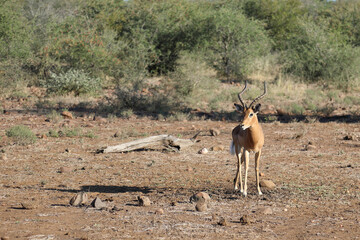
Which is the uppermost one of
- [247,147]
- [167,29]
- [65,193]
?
[167,29]

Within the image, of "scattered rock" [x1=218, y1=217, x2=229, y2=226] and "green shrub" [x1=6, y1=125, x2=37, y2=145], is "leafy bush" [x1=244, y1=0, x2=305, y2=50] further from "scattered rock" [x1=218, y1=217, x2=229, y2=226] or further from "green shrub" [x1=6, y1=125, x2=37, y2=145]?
"scattered rock" [x1=218, y1=217, x2=229, y2=226]

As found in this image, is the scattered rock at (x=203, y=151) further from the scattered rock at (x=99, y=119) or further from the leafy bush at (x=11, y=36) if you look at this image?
the leafy bush at (x=11, y=36)

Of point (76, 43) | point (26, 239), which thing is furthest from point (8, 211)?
point (76, 43)

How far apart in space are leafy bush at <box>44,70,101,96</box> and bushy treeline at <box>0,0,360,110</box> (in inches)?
1.8

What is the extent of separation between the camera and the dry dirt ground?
225 inches

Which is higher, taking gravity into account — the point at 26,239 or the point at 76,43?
the point at 76,43

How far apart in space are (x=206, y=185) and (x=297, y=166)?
7.49 ft

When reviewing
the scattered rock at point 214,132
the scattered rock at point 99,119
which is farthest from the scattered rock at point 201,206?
the scattered rock at point 99,119

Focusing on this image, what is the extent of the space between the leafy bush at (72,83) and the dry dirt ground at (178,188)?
542 centimetres

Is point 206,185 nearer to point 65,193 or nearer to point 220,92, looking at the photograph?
point 65,193

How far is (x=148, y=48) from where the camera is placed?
21766mm

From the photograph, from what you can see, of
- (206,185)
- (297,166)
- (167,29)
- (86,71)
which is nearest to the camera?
→ (206,185)

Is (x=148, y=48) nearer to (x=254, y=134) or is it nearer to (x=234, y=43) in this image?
(x=234, y=43)

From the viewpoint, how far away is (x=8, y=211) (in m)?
6.54
